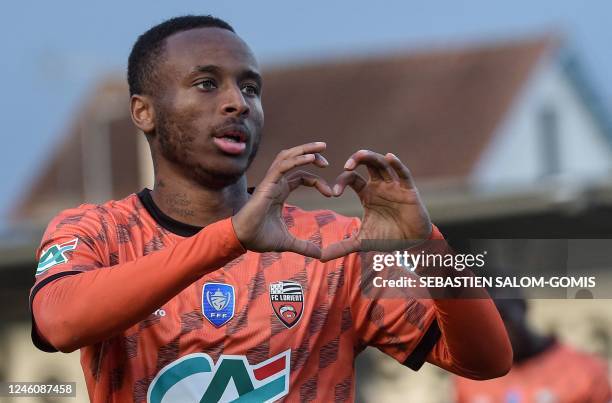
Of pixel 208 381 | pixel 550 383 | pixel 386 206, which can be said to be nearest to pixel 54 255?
pixel 208 381

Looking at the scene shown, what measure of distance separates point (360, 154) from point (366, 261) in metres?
0.59

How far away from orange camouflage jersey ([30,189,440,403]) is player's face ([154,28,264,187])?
188mm

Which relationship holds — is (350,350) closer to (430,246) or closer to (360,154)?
(430,246)

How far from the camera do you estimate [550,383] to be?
6.14m

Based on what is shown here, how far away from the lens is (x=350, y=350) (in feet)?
12.6

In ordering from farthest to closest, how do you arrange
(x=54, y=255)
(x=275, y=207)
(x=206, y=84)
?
(x=206, y=84)
(x=54, y=255)
(x=275, y=207)

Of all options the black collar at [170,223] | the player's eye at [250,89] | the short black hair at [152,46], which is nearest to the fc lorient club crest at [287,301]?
the black collar at [170,223]

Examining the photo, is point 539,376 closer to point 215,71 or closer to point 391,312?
point 391,312

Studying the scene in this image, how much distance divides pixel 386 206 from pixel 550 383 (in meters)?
2.93

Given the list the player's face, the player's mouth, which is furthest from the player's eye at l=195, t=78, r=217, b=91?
the player's mouth

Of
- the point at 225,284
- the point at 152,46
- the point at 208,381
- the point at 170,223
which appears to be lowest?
the point at 208,381

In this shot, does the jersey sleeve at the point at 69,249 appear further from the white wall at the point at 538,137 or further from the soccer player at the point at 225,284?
the white wall at the point at 538,137

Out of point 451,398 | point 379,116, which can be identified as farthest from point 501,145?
point 451,398

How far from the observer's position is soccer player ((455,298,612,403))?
5.16m
